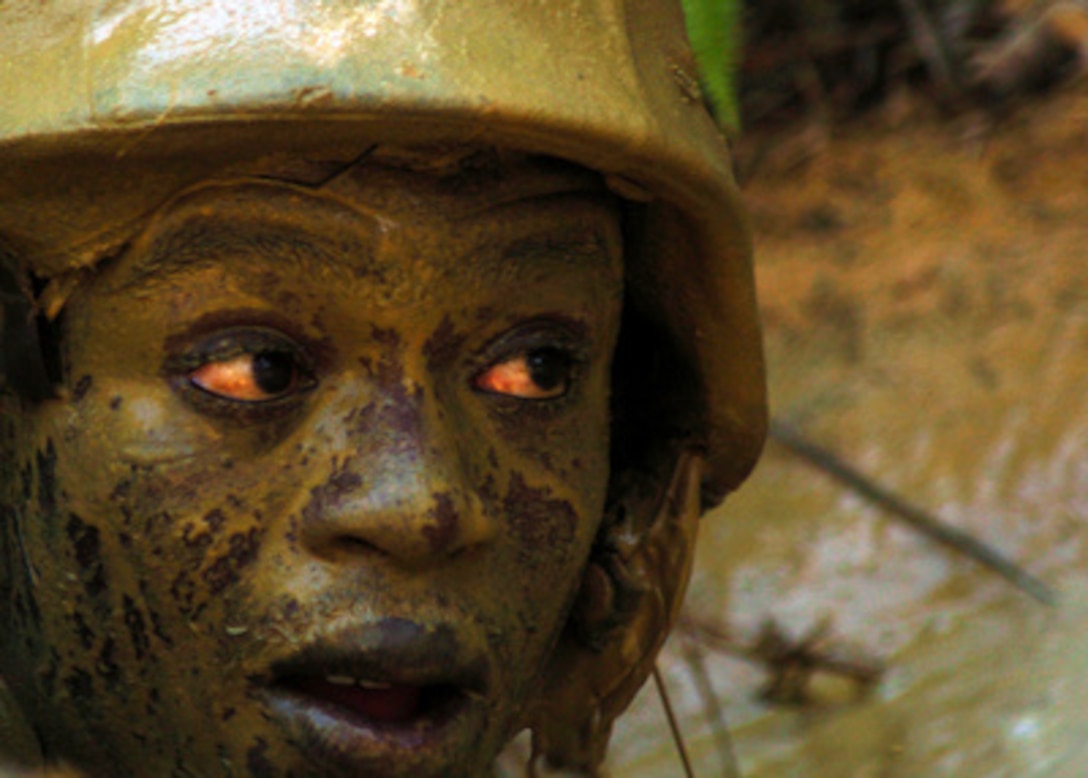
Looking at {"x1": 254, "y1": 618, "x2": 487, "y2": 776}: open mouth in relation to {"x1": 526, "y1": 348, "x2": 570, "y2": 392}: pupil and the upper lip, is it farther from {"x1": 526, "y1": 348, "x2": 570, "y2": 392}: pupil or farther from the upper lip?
{"x1": 526, "y1": 348, "x2": 570, "y2": 392}: pupil

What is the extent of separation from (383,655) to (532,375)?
17.0 inches

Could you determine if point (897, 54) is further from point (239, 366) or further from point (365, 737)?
point (365, 737)

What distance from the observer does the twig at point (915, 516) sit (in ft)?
13.2

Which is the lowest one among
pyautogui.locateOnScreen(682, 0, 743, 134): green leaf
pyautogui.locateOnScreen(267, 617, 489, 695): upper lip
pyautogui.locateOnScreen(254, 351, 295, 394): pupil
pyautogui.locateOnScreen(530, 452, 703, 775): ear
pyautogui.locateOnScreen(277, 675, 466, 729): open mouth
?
pyautogui.locateOnScreen(530, 452, 703, 775): ear

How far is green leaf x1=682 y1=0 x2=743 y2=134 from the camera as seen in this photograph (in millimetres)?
2484

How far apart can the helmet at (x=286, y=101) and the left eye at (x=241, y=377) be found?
0.18m

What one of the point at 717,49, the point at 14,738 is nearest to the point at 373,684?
the point at 14,738

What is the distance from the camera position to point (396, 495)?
209cm

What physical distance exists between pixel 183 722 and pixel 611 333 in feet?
2.43

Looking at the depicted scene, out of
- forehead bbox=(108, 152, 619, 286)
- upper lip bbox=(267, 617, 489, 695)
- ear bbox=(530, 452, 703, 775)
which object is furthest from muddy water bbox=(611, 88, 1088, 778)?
forehead bbox=(108, 152, 619, 286)

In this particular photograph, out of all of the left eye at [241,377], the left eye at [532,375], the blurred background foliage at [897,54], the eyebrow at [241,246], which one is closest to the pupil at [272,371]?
the left eye at [241,377]

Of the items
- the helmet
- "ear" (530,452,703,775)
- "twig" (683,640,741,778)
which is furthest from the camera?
"twig" (683,640,741,778)

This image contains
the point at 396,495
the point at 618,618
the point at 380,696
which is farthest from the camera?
the point at 618,618

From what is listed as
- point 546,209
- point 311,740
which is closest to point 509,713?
point 311,740
